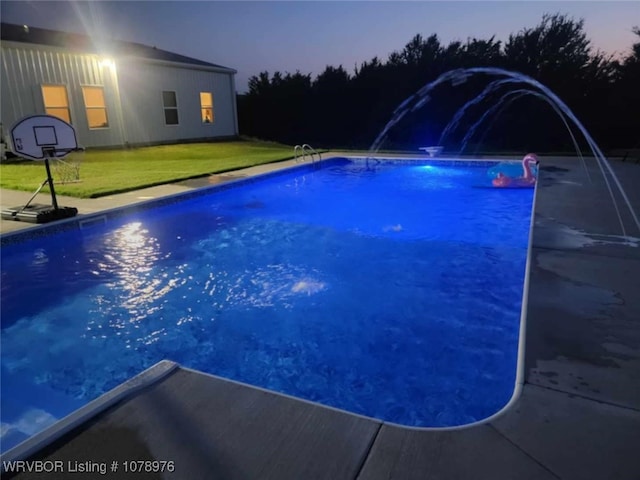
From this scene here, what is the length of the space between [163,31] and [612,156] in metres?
19.4

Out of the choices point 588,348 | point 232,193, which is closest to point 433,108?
point 232,193

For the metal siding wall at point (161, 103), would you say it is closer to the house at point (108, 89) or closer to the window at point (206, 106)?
the house at point (108, 89)

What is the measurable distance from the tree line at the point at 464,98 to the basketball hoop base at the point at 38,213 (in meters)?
13.6

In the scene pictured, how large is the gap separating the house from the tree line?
3.69 m

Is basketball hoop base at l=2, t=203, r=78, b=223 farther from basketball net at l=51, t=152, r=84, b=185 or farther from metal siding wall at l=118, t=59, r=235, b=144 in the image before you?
metal siding wall at l=118, t=59, r=235, b=144

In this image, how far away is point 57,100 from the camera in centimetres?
1477

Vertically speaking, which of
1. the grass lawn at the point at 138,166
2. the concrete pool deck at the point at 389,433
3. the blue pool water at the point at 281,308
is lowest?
the blue pool water at the point at 281,308

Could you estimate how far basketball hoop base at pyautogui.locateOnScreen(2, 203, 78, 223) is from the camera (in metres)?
5.87

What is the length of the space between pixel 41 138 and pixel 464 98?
15.3 metres

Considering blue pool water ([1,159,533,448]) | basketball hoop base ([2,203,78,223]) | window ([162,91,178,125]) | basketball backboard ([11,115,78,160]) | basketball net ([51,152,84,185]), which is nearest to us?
blue pool water ([1,159,533,448])

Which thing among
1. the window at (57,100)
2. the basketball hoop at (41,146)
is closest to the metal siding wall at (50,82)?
the window at (57,100)

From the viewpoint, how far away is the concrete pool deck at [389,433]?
162 cm

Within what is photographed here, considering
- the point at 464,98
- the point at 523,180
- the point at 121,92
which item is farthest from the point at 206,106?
the point at 523,180

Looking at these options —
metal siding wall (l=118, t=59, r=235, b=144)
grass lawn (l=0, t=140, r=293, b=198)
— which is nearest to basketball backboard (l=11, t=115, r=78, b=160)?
grass lawn (l=0, t=140, r=293, b=198)
